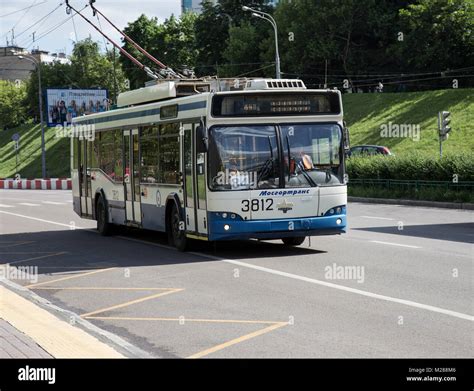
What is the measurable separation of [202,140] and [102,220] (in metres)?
7.20

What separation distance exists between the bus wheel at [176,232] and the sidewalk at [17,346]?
788cm

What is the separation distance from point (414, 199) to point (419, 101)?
102 ft

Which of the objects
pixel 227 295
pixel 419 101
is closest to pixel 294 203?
pixel 227 295

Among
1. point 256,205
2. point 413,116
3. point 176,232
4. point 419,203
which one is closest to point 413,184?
point 419,203

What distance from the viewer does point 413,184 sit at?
3400cm

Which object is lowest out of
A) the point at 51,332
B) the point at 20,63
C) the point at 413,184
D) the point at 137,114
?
the point at 51,332

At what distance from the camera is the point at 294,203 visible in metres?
15.8

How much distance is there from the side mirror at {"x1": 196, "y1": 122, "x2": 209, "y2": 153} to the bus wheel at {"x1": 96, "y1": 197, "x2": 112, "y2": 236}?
6.62 metres

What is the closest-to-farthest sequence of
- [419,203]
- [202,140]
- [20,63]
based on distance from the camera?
[202,140] < [419,203] < [20,63]

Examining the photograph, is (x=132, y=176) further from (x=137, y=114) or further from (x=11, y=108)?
(x=11, y=108)

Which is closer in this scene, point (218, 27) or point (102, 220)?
point (102, 220)

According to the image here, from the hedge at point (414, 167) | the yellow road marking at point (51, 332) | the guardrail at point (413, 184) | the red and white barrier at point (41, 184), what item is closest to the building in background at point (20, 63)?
the red and white barrier at point (41, 184)
